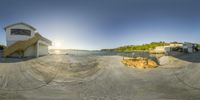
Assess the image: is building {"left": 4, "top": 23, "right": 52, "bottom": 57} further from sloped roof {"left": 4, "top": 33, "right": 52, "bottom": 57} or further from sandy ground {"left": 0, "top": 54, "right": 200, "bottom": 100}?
sandy ground {"left": 0, "top": 54, "right": 200, "bottom": 100}

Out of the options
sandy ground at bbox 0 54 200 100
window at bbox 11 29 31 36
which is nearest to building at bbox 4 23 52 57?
window at bbox 11 29 31 36

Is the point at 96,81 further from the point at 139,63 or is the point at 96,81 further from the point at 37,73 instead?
the point at 139,63

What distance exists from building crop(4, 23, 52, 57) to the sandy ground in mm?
14589

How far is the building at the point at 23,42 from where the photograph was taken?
40844 mm

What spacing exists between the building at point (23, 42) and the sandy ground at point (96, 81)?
14.6m

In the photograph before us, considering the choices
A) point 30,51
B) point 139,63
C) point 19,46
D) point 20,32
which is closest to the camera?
point 139,63

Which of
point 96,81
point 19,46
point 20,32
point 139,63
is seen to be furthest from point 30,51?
point 96,81

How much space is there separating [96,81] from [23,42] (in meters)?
24.7

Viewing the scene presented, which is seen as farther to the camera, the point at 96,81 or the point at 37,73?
the point at 37,73

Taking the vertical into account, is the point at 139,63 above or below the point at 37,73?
above

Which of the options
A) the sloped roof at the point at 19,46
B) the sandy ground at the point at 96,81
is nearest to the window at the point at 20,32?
the sloped roof at the point at 19,46

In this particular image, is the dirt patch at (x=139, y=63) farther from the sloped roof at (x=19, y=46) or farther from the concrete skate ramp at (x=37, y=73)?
the sloped roof at (x=19, y=46)

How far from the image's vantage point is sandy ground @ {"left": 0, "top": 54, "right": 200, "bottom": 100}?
17938 millimetres

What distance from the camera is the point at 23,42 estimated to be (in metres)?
41.6
